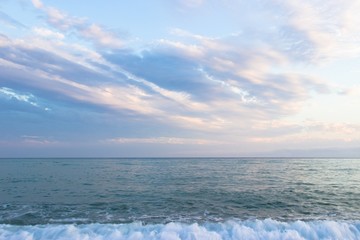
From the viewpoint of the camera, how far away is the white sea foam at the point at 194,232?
48.0ft

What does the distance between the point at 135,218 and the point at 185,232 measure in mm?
7915

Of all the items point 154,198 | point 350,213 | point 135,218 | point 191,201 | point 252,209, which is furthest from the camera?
point 154,198

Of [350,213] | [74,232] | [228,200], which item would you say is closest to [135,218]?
[74,232]

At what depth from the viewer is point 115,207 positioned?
26.1 metres

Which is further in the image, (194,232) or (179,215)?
(179,215)

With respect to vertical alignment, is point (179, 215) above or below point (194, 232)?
below

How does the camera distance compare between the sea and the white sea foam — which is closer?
the white sea foam

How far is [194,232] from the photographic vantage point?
1509 cm

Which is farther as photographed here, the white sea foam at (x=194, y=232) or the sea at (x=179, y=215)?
the sea at (x=179, y=215)

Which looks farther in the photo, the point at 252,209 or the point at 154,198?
the point at 154,198

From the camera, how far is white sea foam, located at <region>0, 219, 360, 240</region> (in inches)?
576

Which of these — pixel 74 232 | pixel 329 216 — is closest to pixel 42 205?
pixel 74 232

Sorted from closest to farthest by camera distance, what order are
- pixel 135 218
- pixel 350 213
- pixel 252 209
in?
pixel 135 218 → pixel 350 213 → pixel 252 209

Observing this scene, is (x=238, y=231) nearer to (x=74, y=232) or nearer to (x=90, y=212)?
(x=74, y=232)
